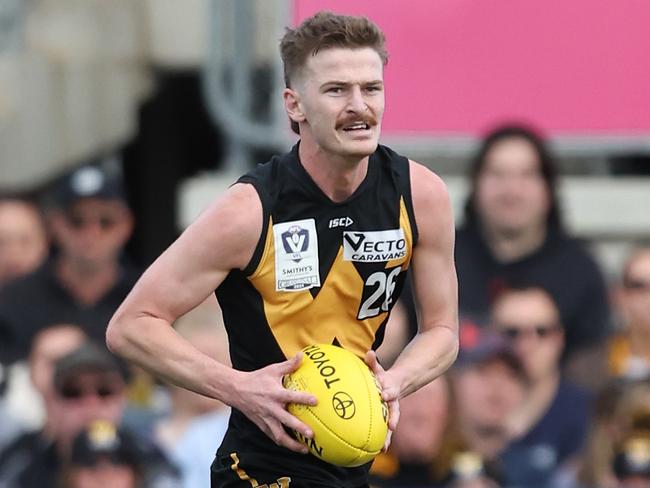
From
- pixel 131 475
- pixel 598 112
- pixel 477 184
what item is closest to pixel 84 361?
pixel 131 475

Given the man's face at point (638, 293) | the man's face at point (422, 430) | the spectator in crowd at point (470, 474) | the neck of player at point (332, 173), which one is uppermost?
the neck of player at point (332, 173)

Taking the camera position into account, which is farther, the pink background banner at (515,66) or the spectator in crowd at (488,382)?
the pink background banner at (515,66)

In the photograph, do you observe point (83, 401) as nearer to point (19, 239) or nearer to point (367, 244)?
point (19, 239)

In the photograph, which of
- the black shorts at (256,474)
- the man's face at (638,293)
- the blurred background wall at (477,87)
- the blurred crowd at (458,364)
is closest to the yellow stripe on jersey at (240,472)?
the black shorts at (256,474)

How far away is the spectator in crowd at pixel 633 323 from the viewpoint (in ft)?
28.0

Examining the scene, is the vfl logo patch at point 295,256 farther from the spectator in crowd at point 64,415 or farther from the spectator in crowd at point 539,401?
the spectator in crowd at point 539,401

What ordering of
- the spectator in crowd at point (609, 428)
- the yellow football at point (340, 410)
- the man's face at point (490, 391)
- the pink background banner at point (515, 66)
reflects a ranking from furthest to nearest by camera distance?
the pink background banner at point (515, 66), the man's face at point (490, 391), the spectator in crowd at point (609, 428), the yellow football at point (340, 410)

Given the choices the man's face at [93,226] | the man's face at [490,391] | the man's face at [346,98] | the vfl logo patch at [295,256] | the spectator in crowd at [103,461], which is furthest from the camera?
the man's face at [93,226]

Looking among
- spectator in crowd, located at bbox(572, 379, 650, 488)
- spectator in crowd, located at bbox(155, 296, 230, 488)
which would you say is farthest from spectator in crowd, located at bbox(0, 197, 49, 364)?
spectator in crowd, located at bbox(572, 379, 650, 488)

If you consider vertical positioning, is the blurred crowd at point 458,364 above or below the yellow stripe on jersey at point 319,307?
below

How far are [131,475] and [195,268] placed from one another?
3352 millimetres

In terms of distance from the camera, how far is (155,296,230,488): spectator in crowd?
831cm

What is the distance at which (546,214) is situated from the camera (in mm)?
8672

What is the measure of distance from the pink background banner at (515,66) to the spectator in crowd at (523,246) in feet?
2.19
